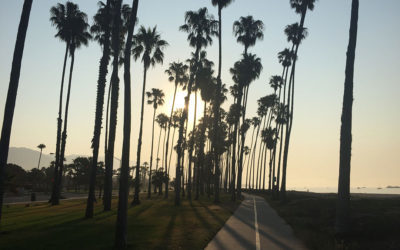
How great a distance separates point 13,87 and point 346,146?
47.0ft

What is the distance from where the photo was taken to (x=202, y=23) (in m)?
44.4

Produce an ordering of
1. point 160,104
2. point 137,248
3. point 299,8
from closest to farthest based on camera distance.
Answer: point 137,248 → point 299,8 → point 160,104

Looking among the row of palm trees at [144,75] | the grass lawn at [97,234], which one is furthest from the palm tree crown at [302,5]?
the grass lawn at [97,234]

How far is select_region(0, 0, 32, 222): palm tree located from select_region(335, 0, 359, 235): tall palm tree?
554 inches

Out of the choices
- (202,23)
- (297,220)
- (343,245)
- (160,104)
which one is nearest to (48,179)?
(160,104)

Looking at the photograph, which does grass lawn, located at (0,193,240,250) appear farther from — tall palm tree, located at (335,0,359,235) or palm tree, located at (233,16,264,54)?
palm tree, located at (233,16,264,54)

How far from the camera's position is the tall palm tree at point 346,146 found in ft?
52.4

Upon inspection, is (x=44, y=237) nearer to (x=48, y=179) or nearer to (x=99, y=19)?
(x=99, y=19)

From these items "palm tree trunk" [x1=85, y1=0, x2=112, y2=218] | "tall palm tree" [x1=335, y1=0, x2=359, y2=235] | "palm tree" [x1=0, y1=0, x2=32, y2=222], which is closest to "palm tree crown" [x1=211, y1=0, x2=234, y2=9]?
"palm tree trunk" [x1=85, y1=0, x2=112, y2=218]

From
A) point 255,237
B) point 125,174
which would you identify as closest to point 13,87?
point 125,174

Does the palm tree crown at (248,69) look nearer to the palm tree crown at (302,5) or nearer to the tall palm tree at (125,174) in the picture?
the palm tree crown at (302,5)

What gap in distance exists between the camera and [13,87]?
14180 mm

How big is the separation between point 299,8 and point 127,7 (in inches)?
801

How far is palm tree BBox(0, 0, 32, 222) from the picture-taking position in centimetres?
1371
